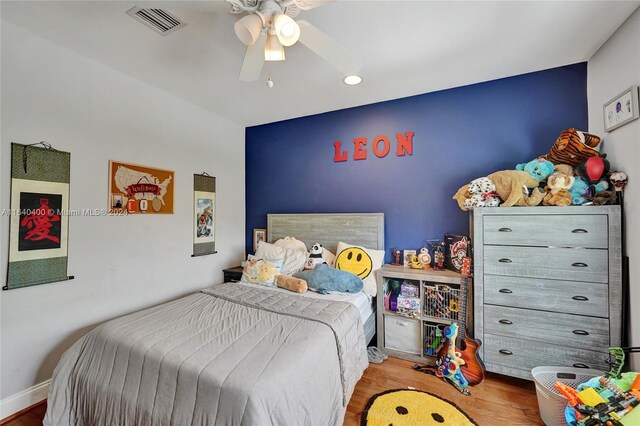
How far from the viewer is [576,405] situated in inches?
55.2

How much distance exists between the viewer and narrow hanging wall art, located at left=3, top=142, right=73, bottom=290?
1.76 m

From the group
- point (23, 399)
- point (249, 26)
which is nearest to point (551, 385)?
point (249, 26)

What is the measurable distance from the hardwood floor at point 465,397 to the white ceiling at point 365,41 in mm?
2483

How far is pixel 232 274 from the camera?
3242mm

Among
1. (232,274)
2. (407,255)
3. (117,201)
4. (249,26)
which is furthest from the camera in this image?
(232,274)

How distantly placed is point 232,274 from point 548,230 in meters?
3.05

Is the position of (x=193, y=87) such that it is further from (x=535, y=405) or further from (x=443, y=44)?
(x=535, y=405)

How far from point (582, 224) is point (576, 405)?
1.08 meters

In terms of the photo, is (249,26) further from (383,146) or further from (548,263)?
(548,263)

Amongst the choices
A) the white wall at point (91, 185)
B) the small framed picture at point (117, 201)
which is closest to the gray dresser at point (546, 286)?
the white wall at point (91, 185)

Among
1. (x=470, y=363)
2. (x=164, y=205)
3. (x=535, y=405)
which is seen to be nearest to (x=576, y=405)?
(x=535, y=405)

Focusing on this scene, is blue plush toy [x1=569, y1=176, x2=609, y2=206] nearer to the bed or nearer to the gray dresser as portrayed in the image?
the gray dresser

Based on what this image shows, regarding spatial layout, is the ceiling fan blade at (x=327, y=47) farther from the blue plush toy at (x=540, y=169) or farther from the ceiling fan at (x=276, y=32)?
the blue plush toy at (x=540, y=169)

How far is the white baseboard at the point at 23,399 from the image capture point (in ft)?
5.64
